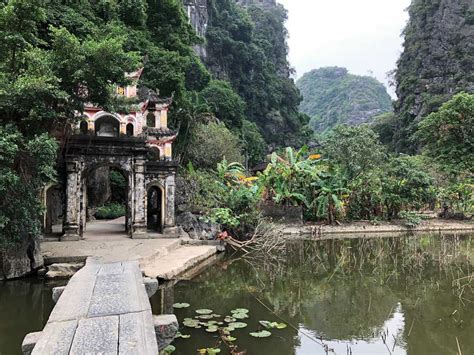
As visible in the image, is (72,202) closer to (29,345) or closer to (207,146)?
(29,345)

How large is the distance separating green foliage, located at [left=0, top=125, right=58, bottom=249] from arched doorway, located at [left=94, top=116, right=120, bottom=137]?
22.1ft

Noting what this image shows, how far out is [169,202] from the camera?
14.0 metres

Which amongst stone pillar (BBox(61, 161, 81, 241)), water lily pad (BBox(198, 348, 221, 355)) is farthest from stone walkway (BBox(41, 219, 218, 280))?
water lily pad (BBox(198, 348, 221, 355))

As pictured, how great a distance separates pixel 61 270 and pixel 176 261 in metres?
2.68

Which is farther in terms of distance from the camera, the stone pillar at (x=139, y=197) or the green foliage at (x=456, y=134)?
the green foliage at (x=456, y=134)

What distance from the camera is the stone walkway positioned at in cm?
898

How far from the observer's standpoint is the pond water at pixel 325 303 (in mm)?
5375

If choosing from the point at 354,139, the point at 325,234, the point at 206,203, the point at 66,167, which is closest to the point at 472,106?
the point at 354,139

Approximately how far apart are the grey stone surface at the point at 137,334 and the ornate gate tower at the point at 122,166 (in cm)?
A: 846

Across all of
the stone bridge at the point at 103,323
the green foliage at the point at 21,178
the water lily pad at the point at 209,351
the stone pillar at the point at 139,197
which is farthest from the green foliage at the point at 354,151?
the stone bridge at the point at 103,323

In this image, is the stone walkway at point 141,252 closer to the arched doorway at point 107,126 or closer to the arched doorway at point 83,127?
the arched doorway at point 83,127

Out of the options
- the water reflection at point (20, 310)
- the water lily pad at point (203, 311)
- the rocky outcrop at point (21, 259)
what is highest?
the rocky outcrop at point (21, 259)

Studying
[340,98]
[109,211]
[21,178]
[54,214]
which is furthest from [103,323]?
[340,98]

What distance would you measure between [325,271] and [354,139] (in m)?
14.9
